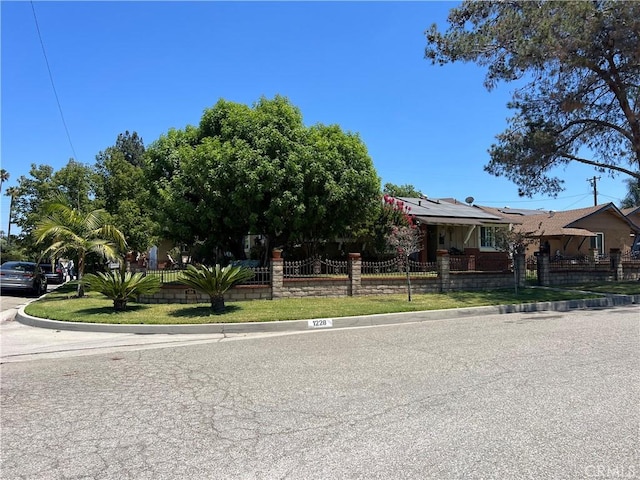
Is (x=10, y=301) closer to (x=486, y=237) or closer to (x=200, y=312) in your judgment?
(x=200, y=312)

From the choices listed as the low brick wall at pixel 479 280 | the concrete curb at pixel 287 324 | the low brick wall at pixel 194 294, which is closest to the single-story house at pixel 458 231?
the low brick wall at pixel 479 280

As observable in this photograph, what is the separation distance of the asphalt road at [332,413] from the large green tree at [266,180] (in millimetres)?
8842

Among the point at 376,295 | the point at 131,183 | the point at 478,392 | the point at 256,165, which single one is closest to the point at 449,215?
the point at 376,295

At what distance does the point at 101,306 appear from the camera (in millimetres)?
14320

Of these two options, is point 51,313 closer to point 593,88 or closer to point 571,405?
point 571,405

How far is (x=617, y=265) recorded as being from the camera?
22406 millimetres

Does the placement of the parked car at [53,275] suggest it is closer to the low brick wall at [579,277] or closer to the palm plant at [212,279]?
the palm plant at [212,279]

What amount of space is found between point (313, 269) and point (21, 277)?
14.0 m

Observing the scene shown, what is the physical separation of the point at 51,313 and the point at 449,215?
20.0 meters

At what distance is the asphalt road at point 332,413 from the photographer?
12.1 feet

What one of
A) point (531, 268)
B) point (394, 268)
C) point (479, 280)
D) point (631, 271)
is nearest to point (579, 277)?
point (531, 268)

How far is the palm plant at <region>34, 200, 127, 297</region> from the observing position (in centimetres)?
1655

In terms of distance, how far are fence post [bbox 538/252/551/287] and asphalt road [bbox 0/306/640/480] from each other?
12689mm

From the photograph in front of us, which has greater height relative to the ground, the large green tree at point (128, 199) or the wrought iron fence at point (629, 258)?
the large green tree at point (128, 199)
